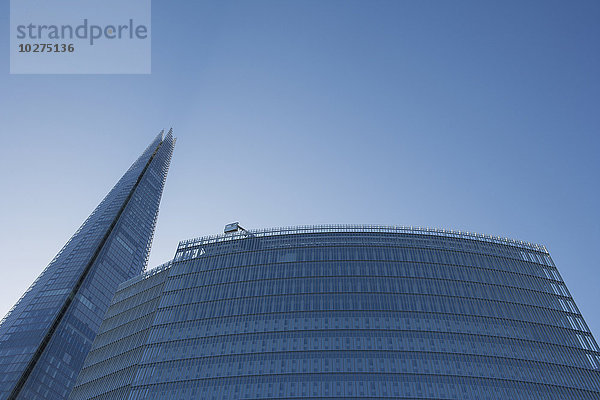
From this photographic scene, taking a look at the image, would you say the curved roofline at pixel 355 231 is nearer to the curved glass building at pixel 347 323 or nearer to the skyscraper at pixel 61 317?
the curved glass building at pixel 347 323

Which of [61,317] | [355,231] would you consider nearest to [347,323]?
[355,231]

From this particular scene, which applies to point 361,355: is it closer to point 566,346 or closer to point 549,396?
point 549,396

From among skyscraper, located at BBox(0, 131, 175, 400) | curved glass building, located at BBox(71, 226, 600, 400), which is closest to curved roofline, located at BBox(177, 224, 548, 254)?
curved glass building, located at BBox(71, 226, 600, 400)

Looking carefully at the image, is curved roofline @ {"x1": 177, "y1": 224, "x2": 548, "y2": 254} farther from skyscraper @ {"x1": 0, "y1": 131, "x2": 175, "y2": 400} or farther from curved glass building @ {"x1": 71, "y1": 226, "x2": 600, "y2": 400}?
skyscraper @ {"x1": 0, "y1": 131, "x2": 175, "y2": 400}

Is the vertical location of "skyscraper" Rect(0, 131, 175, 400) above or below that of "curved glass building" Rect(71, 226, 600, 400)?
above

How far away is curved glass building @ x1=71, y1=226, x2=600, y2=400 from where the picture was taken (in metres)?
84.8

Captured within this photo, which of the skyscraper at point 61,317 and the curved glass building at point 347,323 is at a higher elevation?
the skyscraper at point 61,317

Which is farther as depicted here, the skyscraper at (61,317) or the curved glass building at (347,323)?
the skyscraper at (61,317)

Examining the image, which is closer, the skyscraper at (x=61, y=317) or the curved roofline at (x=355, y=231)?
the curved roofline at (x=355, y=231)

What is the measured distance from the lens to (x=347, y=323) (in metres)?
91.4

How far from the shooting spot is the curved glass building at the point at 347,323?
84812mm

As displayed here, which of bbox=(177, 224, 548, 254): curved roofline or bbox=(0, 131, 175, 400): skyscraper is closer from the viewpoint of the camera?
bbox=(177, 224, 548, 254): curved roofline

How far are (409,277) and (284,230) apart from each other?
29.6 meters

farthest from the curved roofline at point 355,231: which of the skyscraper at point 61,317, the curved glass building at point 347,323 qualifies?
the skyscraper at point 61,317
